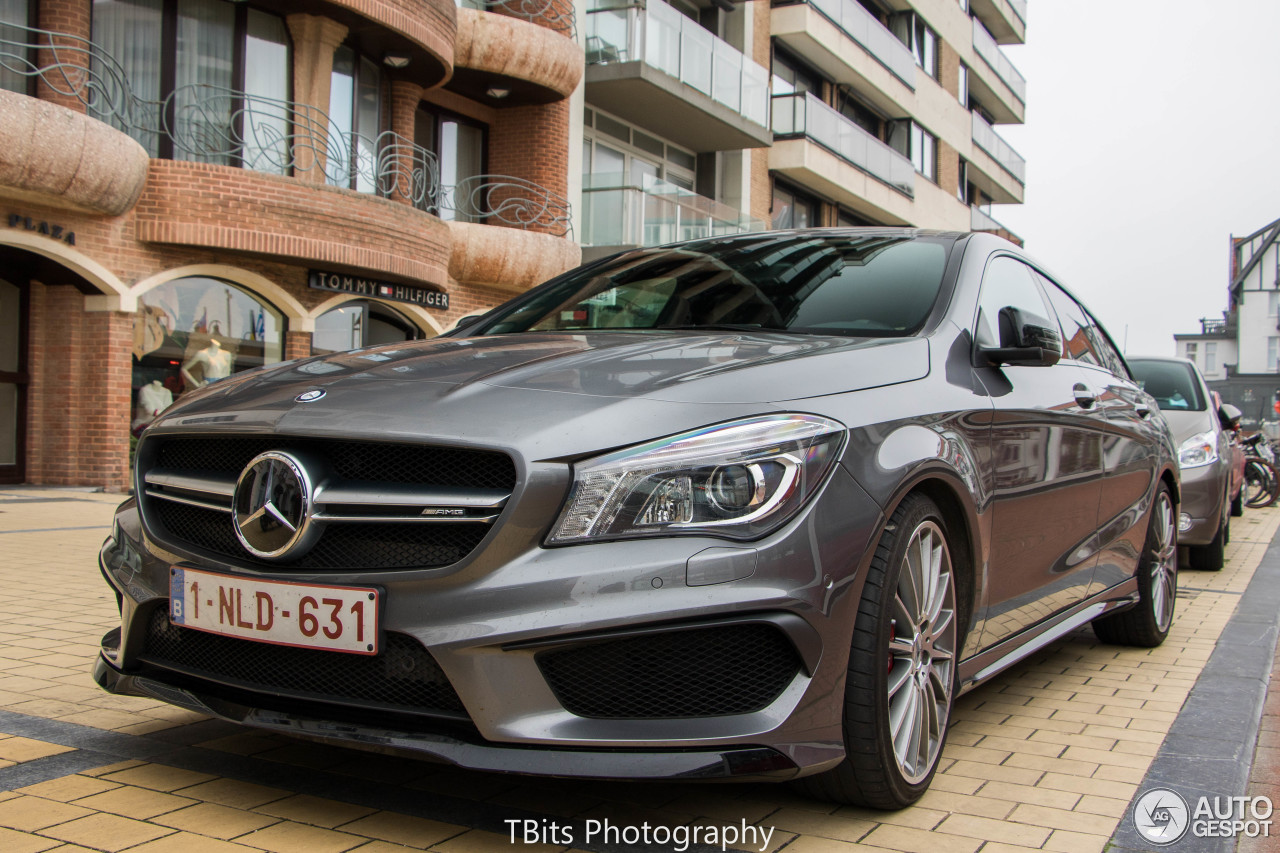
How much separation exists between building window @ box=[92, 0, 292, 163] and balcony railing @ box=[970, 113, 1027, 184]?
102 feet

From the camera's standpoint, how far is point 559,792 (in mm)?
2963

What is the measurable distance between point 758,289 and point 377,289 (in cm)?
1372

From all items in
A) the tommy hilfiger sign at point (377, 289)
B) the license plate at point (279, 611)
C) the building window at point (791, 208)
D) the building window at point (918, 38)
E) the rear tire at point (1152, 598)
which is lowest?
the rear tire at point (1152, 598)

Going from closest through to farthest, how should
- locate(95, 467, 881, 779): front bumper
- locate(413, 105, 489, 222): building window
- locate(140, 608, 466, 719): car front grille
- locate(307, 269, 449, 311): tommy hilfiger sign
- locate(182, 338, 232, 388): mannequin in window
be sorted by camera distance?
locate(95, 467, 881, 779): front bumper < locate(140, 608, 466, 719): car front grille < locate(182, 338, 232, 388): mannequin in window < locate(307, 269, 449, 311): tommy hilfiger sign < locate(413, 105, 489, 222): building window

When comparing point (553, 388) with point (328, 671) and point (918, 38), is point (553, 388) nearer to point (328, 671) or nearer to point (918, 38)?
point (328, 671)

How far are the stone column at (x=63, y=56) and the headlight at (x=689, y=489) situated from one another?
41.6 feet

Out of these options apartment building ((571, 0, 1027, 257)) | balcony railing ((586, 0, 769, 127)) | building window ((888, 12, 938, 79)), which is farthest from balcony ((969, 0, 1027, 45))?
balcony railing ((586, 0, 769, 127))

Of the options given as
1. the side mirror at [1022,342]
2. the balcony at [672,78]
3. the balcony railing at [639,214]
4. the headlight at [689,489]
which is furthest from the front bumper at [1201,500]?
the balcony at [672,78]

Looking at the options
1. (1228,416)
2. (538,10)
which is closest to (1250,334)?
(538,10)

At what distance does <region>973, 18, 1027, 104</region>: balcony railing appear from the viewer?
40656 millimetres

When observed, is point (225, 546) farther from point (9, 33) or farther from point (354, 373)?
point (9, 33)

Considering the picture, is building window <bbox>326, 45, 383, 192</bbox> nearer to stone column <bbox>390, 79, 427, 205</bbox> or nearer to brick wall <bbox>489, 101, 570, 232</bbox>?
stone column <bbox>390, 79, 427, 205</bbox>

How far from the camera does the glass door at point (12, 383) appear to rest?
13.8 metres

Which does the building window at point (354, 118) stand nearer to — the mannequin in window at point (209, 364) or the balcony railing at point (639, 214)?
the mannequin in window at point (209, 364)
